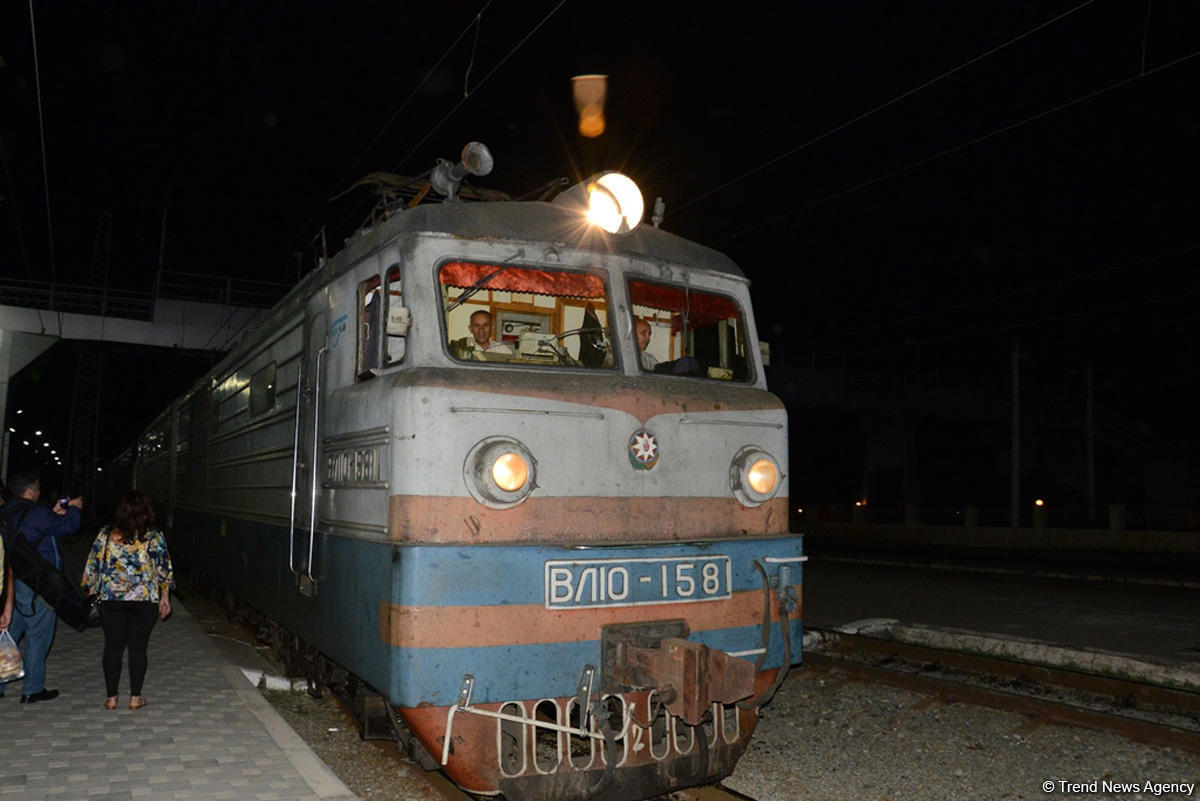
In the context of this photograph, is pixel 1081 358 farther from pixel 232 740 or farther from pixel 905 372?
pixel 232 740

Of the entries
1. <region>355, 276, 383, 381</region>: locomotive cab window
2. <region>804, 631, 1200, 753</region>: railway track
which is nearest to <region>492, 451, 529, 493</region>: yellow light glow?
<region>355, 276, 383, 381</region>: locomotive cab window

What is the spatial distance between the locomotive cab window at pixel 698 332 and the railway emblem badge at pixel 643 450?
790 mm

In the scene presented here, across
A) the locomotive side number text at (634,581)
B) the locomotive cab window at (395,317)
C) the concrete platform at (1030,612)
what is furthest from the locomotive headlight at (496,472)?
the concrete platform at (1030,612)

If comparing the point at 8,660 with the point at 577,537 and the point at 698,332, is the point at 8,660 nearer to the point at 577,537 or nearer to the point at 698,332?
the point at 577,537

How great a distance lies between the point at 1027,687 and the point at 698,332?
4.59m

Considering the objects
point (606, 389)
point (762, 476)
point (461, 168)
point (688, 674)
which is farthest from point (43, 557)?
point (762, 476)

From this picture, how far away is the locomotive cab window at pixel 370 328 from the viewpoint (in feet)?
17.0

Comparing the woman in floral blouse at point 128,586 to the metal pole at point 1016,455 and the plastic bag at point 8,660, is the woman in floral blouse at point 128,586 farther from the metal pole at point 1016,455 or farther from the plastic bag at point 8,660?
the metal pole at point 1016,455

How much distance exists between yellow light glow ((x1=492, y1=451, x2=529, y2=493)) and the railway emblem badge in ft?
2.10

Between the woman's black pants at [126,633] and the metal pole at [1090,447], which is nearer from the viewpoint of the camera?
the woman's black pants at [126,633]

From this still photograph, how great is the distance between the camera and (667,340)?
20.2 ft

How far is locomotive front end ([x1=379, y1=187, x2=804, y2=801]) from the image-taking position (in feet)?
15.0

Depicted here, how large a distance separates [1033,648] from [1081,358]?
26637 millimetres

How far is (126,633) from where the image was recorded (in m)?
6.94
